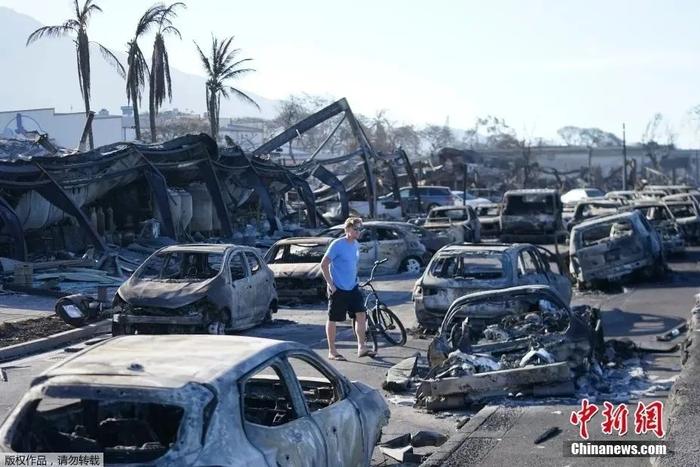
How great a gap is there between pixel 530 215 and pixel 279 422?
28.1 m

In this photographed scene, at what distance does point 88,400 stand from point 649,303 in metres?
15.0

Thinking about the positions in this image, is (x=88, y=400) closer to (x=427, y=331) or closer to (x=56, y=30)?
(x=427, y=331)

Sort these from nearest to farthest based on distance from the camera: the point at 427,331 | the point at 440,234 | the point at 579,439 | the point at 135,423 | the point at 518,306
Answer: the point at 135,423 < the point at 579,439 < the point at 518,306 < the point at 427,331 < the point at 440,234

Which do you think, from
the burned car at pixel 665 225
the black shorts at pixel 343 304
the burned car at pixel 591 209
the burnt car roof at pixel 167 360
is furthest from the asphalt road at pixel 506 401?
the burned car at pixel 591 209

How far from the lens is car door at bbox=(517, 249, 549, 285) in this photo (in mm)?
15672

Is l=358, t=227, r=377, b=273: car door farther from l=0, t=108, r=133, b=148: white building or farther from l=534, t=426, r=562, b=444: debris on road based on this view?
l=0, t=108, r=133, b=148: white building

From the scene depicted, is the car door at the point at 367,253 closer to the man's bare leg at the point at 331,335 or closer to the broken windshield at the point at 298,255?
the broken windshield at the point at 298,255

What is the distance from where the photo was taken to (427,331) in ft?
52.9

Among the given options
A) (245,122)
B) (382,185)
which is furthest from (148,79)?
(245,122)

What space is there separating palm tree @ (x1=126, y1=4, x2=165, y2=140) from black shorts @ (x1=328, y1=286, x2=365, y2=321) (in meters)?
26.1

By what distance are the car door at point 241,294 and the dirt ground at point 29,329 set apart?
9.07 ft

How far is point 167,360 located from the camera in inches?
234

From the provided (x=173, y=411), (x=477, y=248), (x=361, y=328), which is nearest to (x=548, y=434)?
(x=173, y=411)

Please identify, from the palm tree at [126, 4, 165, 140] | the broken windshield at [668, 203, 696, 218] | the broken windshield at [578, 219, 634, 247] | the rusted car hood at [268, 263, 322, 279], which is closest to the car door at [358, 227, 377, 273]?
the rusted car hood at [268, 263, 322, 279]
